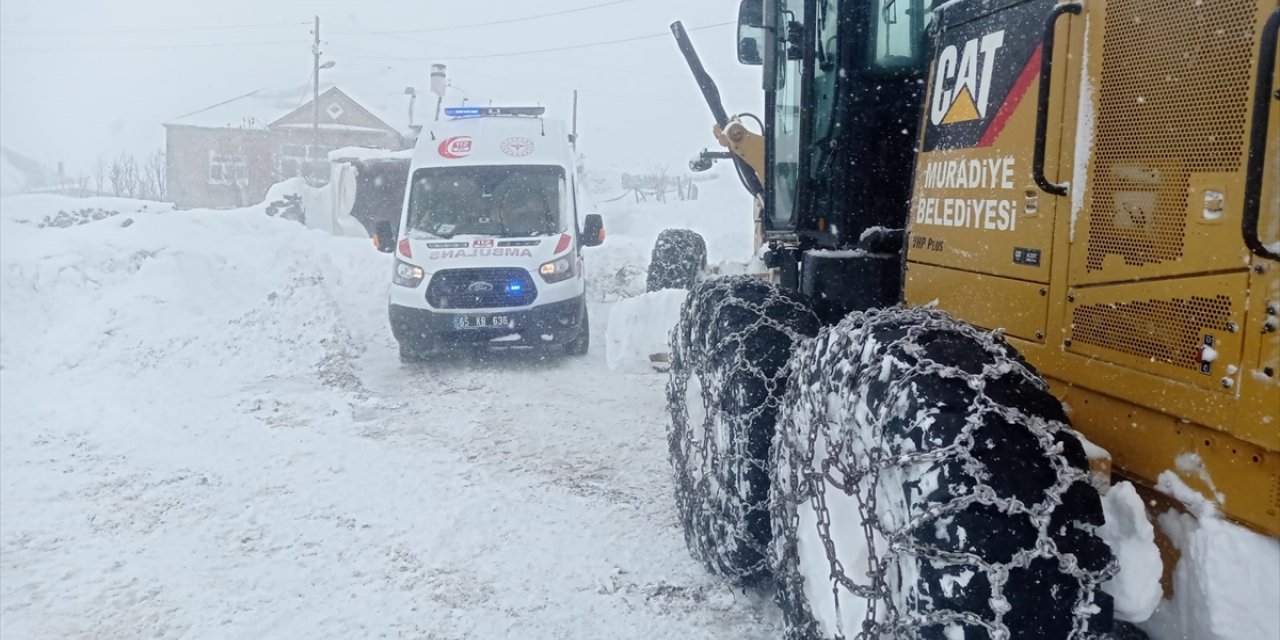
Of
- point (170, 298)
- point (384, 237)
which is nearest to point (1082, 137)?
point (384, 237)

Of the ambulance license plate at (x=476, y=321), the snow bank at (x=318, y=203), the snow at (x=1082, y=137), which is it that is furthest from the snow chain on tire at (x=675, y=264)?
the snow bank at (x=318, y=203)

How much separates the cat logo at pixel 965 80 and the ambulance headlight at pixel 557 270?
681cm

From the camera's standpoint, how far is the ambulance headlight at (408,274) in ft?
30.4

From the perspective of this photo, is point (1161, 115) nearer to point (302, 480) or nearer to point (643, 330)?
point (302, 480)

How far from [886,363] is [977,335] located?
0.22 metres

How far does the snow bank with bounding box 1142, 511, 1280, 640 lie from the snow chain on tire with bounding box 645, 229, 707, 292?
822 centimetres

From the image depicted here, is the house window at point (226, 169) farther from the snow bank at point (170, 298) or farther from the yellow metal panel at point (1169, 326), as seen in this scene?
the yellow metal panel at point (1169, 326)

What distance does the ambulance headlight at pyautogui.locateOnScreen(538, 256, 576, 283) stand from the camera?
30.9 feet

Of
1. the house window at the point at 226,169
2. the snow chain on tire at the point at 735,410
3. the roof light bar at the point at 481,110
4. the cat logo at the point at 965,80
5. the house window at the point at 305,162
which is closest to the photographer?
the cat logo at the point at 965,80

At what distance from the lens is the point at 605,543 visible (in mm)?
4539

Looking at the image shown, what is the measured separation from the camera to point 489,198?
9977mm

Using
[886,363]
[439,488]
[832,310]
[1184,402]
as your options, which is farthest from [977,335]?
[439,488]

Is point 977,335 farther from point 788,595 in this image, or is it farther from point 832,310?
point 832,310

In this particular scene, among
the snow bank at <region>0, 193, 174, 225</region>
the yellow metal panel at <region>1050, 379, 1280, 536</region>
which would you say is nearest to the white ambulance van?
the yellow metal panel at <region>1050, 379, 1280, 536</region>
